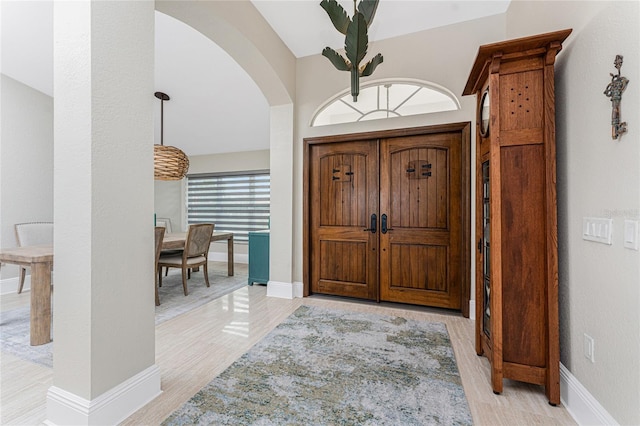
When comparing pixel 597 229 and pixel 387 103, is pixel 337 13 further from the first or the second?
pixel 597 229

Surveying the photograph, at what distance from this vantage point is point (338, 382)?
1.83 meters

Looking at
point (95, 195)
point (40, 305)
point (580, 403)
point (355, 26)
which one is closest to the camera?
point (95, 195)

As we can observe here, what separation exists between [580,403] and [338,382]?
1.33 m

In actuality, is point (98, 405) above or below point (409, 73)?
below

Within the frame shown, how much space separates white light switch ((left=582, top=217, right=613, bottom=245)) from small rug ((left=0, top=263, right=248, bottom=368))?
352 centimetres

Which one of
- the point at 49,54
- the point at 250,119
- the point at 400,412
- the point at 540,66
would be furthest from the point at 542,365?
the point at 49,54

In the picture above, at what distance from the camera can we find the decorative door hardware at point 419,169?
10.4 feet

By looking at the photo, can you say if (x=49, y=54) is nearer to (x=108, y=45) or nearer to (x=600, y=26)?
(x=108, y=45)

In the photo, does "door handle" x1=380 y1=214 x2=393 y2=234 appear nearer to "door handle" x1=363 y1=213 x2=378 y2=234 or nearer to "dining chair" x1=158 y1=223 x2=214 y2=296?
"door handle" x1=363 y1=213 x2=378 y2=234

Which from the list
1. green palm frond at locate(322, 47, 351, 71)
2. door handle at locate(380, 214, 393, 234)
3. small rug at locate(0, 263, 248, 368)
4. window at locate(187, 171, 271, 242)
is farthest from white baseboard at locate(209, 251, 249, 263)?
green palm frond at locate(322, 47, 351, 71)

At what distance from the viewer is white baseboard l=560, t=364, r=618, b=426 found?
52.1 inches

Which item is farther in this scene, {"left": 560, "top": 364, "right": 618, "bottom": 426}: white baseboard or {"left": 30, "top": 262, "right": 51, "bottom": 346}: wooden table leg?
{"left": 30, "top": 262, "right": 51, "bottom": 346}: wooden table leg

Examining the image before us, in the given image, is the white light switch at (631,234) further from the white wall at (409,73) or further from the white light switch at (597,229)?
the white wall at (409,73)

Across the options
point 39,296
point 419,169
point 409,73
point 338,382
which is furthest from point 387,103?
point 39,296
